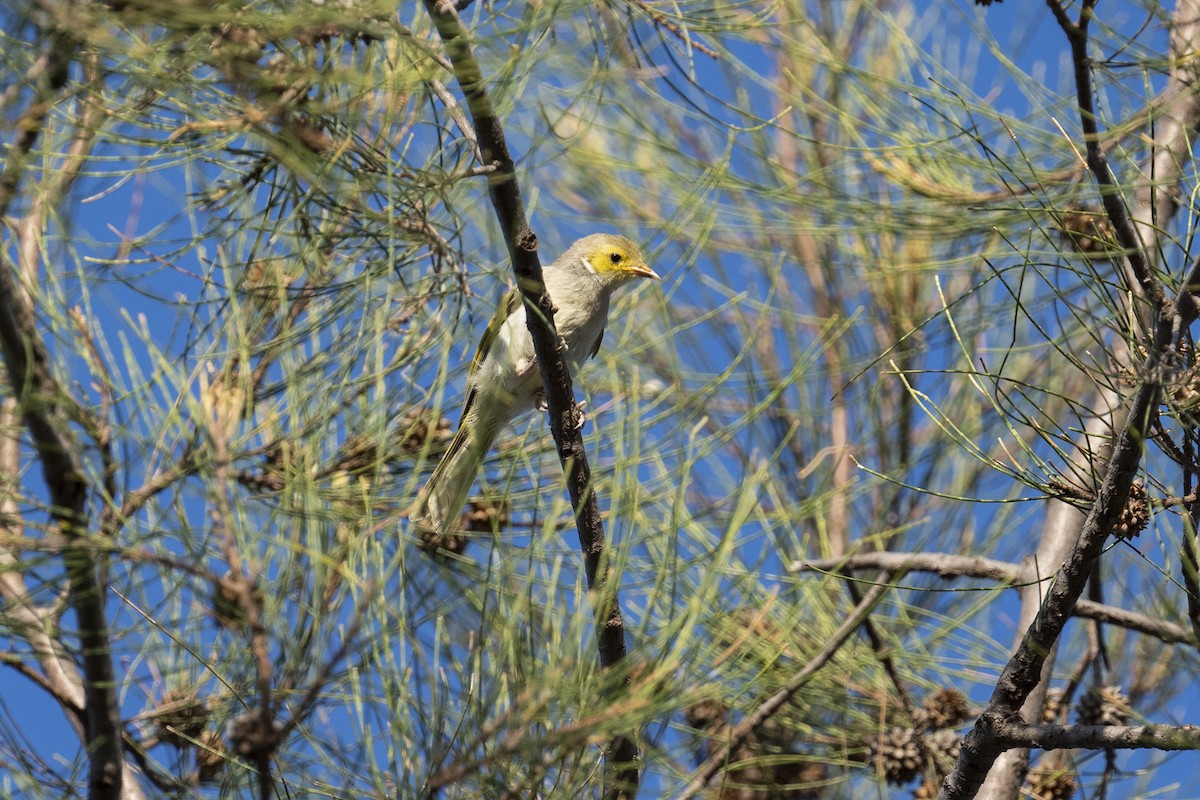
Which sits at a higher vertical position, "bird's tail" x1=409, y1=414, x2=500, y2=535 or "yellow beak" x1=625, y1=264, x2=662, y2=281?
"yellow beak" x1=625, y1=264, x2=662, y2=281

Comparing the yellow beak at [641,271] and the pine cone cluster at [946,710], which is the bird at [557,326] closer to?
the yellow beak at [641,271]

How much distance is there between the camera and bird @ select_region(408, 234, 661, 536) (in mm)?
4184

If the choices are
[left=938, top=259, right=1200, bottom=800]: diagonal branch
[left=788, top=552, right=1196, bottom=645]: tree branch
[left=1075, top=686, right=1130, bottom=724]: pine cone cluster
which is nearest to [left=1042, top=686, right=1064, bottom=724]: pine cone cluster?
[left=1075, top=686, right=1130, bottom=724]: pine cone cluster

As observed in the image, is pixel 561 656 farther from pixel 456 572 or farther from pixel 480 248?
pixel 480 248

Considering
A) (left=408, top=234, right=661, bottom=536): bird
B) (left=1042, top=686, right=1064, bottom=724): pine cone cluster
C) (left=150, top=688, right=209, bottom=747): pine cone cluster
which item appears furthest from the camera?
(left=408, top=234, right=661, bottom=536): bird

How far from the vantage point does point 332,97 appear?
9.23ft

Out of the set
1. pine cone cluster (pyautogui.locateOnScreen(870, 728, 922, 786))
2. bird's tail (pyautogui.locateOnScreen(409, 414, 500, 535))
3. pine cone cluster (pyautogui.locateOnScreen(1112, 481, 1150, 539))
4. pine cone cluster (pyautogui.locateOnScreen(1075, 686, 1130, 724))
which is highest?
bird's tail (pyautogui.locateOnScreen(409, 414, 500, 535))

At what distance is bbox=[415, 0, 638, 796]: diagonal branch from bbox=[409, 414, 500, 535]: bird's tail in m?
0.39

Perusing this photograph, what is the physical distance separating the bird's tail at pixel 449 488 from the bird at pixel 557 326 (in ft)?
0.58

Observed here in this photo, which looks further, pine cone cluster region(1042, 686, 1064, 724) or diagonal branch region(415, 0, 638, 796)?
pine cone cluster region(1042, 686, 1064, 724)

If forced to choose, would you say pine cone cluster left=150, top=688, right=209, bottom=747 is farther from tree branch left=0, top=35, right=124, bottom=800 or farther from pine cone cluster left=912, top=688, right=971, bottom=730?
pine cone cluster left=912, top=688, right=971, bottom=730

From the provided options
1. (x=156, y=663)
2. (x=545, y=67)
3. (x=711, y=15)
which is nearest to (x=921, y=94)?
(x=711, y=15)

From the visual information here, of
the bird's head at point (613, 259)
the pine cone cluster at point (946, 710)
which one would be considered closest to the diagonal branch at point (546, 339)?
the bird's head at point (613, 259)

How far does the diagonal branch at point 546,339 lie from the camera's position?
2111mm
